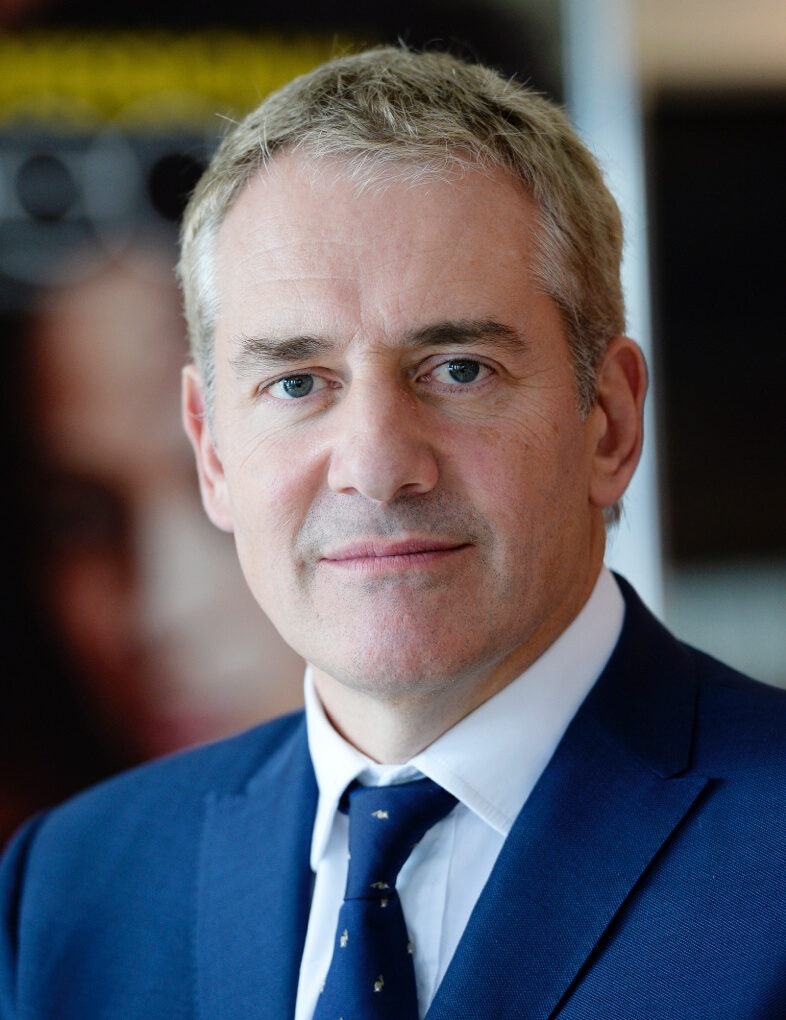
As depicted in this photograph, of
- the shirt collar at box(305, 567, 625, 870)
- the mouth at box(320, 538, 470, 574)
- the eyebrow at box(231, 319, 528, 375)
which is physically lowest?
the shirt collar at box(305, 567, 625, 870)

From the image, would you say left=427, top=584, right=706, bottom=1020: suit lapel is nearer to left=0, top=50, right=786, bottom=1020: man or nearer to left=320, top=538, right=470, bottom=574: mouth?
left=0, top=50, right=786, bottom=1020: man

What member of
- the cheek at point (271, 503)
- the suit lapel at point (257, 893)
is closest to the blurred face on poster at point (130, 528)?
the suit lapel at point (257, 893)

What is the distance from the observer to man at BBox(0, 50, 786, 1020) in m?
1.44

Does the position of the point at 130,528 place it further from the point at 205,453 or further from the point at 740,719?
the point at 740,719

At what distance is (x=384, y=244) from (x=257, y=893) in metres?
0.87

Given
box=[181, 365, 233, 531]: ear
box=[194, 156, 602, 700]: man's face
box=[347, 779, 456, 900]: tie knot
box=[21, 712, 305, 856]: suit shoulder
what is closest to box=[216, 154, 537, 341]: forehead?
box=[194, 156, 602, 700]: man's face

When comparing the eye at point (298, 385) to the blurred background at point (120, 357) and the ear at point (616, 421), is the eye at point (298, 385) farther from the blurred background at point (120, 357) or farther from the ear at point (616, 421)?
the blurred background at point (120, 357)

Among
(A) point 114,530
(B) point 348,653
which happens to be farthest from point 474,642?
(A) point 114,530

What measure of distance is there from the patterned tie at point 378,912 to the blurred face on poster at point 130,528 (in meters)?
1.54

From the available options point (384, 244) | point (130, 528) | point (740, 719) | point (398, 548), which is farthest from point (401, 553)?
point (130, 528)

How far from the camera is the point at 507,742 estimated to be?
158 centimetres

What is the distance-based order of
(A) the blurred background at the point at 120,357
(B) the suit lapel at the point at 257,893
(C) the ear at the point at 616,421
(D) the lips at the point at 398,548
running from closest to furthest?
1. (D) the lips at the point at 398,548
2. (B) the suit lapel at the point at 257,893
3. (C) the ear at the point at 616,421
4. (A) the blurred background at the point at 120,357

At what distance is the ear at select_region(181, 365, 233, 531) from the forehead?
0.29 meters

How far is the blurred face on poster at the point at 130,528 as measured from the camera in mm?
3000
